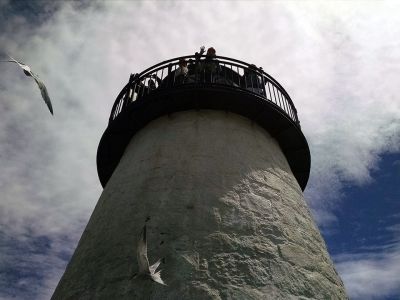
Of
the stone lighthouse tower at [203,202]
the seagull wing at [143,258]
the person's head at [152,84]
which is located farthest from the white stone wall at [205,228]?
the person's head at [152,84]

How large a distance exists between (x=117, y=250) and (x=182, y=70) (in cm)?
480

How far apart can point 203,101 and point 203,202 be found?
294 centimetres

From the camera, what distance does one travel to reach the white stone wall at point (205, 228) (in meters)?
4.02

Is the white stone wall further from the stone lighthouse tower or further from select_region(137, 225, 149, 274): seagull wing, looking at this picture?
select_region(137, 225, 149, 274): seagull wing

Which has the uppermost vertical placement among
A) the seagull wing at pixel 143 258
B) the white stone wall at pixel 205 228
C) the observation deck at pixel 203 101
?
the observation deck at pixel 203 101

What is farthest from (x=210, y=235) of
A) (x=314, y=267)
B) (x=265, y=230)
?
(x=314, y=267)

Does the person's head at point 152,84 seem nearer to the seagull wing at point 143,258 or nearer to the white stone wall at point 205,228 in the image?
the white stone wall at point 205,228

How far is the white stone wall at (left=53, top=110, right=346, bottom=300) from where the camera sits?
4.02 metres

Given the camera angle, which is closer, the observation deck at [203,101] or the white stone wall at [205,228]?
the white stone wall at [205,228]

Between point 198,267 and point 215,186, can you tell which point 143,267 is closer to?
point 198,267

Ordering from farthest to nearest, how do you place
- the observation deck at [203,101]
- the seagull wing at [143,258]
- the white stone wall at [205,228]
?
the observation deck at [203,101] < the white stone wall at [205,228] < the seagull wing at [143,258]

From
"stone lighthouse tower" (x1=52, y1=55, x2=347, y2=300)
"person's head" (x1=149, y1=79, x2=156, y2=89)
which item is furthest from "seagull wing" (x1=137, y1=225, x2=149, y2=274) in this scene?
"person's head" (x1=149, y1=79, x2=156, y2=89)

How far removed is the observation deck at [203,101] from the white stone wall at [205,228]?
0.77 meters

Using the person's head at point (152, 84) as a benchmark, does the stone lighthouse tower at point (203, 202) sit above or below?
below
